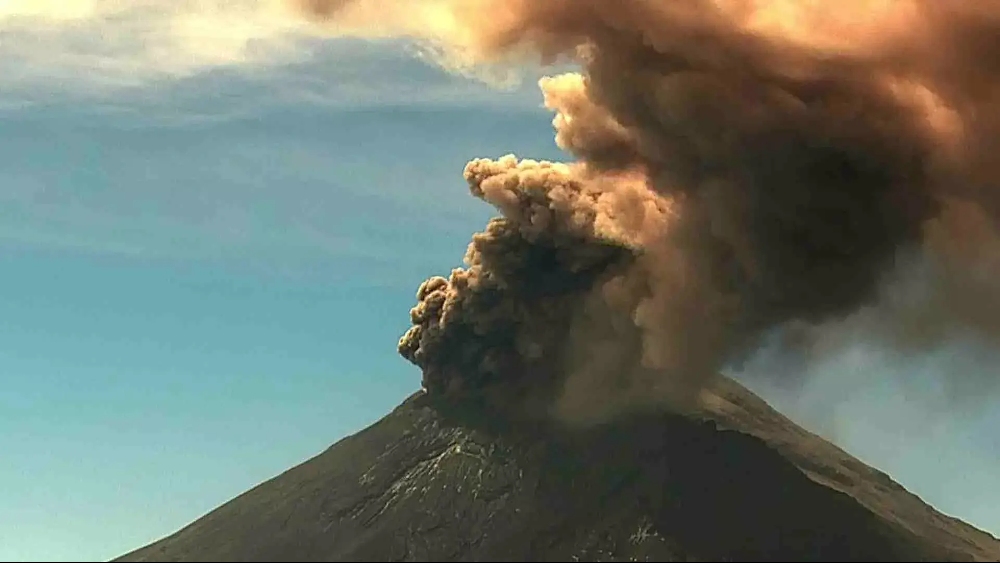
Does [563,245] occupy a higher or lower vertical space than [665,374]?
higher

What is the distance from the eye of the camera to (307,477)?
649ft

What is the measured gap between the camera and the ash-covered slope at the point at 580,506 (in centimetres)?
15100

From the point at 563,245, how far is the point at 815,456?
60973 mm

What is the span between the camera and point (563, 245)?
166 meters

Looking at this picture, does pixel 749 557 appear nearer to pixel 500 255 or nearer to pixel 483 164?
pixel 500 255

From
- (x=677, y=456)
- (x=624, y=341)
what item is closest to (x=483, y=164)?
(x=624, y=341)

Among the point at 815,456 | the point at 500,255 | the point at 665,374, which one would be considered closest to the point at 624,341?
the point at 665,374

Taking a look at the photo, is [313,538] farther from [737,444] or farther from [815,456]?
[815,456]

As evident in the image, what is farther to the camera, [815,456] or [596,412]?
[815,456]

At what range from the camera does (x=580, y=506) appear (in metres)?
163

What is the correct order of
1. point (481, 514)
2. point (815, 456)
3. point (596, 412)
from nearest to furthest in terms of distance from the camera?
point (481, 514)
point (596, 412)
point (815, 456)

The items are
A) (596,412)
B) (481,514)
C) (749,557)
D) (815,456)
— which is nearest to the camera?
(749,557)

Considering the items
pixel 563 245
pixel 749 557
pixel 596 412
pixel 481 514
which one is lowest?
pixel 749 557

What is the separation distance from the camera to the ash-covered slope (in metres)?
151
